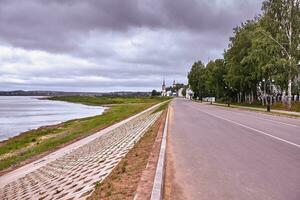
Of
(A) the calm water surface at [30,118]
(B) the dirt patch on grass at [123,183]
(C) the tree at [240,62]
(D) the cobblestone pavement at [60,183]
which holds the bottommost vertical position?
(A) the calm water surface at [30,118]

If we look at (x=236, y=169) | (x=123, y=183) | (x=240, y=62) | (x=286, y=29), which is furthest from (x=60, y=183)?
(x=240, y=62)

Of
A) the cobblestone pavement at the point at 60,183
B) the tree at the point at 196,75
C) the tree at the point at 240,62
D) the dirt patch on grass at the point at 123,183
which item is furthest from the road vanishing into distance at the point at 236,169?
the tree at the point at 196,75

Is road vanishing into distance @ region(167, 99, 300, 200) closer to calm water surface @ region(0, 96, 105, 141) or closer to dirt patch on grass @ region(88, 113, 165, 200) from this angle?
dirt patch on grass @ region(88, 113, 165, 200)

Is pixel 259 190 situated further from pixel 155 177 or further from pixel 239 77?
pixel 239 77

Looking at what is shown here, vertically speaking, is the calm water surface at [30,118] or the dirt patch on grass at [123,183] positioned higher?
the dirt patch on grass at [123,183]

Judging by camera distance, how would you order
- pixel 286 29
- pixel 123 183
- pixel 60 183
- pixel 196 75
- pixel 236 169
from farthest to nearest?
pixel 196 75 < pixel 286 29 < pixel 60 183 < pixel 236 169 < pixel 123 183

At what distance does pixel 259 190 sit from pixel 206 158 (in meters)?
3.79

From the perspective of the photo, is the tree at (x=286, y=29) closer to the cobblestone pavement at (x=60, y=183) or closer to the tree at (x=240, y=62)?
the tree at (x=240, y=62)

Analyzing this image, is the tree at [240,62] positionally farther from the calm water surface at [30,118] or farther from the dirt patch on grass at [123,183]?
the dirt patch on grass at [123,183]

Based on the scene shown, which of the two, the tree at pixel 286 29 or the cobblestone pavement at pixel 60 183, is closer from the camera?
the cobblestone pavement at pixel 60 183

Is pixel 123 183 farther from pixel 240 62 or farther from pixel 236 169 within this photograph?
pixel 240 62

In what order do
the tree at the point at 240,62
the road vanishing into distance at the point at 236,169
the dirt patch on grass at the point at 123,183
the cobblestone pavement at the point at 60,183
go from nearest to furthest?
1. the road vanishing into distance at the point at 236,169
2. the dirt patch on grass at the point at 123,183
3. the cobblestone pavement at the point at 60,183
4. the tree at the point at 240,62

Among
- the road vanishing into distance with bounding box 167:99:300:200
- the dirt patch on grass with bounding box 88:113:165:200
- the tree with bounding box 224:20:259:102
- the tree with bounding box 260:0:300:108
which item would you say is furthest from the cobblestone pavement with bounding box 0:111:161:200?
the tree with bounding box 224:20:259:102

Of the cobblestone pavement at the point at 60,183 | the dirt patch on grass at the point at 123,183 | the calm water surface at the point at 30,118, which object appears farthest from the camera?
the calm water surface at the point at 30,118
